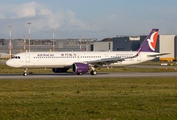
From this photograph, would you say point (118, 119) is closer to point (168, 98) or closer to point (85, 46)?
point (168, 98)

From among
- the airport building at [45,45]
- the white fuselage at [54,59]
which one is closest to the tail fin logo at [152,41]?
the white fuselage at [54,59]

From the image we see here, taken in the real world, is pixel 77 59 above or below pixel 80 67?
above

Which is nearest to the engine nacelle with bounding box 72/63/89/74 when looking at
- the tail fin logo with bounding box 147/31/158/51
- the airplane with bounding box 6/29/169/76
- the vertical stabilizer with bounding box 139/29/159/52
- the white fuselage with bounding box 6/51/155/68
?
the airplane with bounding box 6/29/169/76

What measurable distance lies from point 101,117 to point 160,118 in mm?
2409

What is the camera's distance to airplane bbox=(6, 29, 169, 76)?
52.9 metres

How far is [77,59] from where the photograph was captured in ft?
182

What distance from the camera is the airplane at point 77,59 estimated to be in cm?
5294

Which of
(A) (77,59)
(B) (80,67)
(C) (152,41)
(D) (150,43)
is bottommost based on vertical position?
(B) (80,67)

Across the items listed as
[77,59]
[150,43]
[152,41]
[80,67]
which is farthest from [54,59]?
[152,41]

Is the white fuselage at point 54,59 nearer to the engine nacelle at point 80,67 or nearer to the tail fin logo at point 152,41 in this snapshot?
the engine nacelle at point 80,67

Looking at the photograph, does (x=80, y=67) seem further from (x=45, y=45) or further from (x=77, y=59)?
(x=45, y=45)

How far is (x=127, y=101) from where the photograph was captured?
74.1ft

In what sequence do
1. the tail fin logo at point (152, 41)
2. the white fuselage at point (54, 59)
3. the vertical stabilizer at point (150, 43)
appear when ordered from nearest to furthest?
the white fuselage at point (54, 59), the vertical stabilizer at point (150, 43), the tail fin logo at point (152, 41)

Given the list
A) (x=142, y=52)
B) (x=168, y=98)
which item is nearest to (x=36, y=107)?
(x=168, y=98)
